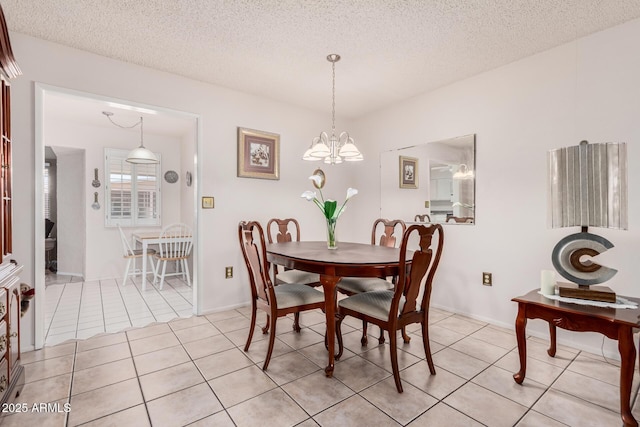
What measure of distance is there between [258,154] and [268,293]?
1.93m

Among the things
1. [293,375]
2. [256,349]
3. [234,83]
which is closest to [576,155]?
[293,375]

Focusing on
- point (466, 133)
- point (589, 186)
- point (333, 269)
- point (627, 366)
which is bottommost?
point (627, 366)

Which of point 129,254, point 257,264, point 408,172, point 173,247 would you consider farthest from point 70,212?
point 408,172

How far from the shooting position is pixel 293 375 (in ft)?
6.45

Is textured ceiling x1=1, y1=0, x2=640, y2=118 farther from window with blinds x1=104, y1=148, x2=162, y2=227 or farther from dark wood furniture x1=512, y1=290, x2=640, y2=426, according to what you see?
window with blinds x1=104, y1=148, x2=162, y2=227

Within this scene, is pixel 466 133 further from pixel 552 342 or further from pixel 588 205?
pixel 552 342

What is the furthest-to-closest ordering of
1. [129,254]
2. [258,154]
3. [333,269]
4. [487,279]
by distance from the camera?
[129,254], [258,154], [487,279], [333,269]

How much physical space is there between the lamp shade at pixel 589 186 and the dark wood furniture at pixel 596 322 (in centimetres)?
51

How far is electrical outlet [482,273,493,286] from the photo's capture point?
288 centimetres

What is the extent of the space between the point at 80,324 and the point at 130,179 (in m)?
2.76

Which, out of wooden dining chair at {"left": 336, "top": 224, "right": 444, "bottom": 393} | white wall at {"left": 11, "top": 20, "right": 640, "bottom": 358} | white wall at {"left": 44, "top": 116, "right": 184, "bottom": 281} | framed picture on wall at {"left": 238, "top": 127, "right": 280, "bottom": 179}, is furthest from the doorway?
wooden dining chair at {"left": 336, "top": 224, "right": 444, "bottom": 393}

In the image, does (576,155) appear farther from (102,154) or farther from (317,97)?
(102,154)

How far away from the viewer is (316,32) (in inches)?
89.7

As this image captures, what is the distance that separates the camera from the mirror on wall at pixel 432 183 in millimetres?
3046
